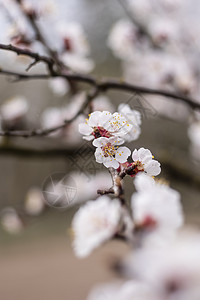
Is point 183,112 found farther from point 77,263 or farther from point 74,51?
point 77,263

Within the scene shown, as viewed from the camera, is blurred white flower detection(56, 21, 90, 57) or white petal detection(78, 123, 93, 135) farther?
blurred white flower detection(56, 21, 90, 57)

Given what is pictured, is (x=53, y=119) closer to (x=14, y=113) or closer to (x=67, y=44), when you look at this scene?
(x=14, y=113)

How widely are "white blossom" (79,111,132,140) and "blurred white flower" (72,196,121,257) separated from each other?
12cm

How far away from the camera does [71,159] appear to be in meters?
0.52

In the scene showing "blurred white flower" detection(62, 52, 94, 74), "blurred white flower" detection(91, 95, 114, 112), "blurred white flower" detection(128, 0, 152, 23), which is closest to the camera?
"blurred white flower" detection(91, 95, 114, 112)

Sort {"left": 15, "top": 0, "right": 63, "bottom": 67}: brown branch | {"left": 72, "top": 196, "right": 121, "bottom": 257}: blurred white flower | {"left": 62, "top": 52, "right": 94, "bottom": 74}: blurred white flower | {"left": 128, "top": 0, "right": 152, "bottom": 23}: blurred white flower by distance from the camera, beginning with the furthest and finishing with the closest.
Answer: {"left": 128, "top": 0, "right": 152, "bottom": 23}: blurred white flower < {"left": 62, "top": 52, "right": 94, "bottom": 74}: blurred white flower < {"left": 15, "top": 0, "right": 63, "bottom": 67}: brown branch < {"left": 72, "top": 196, "right": 121, "bottom": 257}: blurred white flower

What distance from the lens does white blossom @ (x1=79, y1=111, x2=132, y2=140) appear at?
13.7 inches

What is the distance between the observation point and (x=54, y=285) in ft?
13.8

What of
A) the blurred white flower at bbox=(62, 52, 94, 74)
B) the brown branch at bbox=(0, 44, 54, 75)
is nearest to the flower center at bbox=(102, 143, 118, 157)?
the brown branch at bbox=(0, 44, 54, 75)

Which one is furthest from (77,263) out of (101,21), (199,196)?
(199,196)

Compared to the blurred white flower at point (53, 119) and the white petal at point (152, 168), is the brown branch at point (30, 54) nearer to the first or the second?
the white petal at point (152, 168)

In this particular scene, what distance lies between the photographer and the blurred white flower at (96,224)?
1.48 feet

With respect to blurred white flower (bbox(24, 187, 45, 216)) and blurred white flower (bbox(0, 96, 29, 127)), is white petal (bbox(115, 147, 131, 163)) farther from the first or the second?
blurred white flower (bbox(24, 187, 45, 216))

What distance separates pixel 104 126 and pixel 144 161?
0.18 feet
